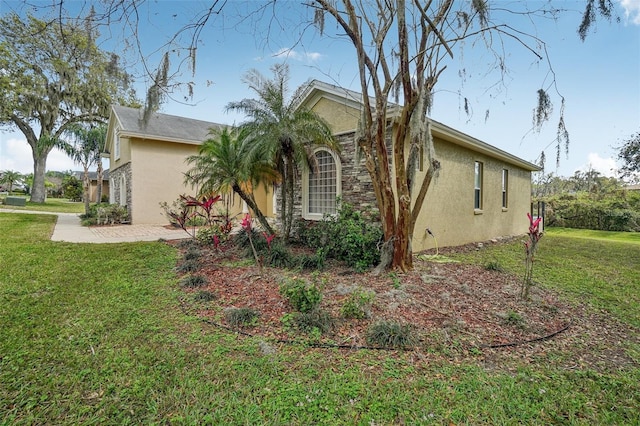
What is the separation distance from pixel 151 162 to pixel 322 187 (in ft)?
30.3

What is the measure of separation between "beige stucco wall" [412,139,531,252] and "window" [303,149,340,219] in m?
2.29

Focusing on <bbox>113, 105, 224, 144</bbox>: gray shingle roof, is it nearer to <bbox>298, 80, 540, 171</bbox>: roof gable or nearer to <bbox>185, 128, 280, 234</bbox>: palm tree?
<bbox>185, 128, 280, 234</bbox>: palm tree

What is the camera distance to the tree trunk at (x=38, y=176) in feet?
73.3

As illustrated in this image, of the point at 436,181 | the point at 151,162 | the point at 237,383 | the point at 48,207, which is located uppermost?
the point at 151,162

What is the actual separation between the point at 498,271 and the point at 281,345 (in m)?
5.36

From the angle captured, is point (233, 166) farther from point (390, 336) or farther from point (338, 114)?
point (390, 336)

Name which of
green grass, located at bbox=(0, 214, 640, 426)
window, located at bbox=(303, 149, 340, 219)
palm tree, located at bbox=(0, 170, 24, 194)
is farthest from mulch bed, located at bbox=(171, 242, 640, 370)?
palm tree, located at bbox=(0, 170, 24, 194)

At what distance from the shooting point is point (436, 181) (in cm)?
652

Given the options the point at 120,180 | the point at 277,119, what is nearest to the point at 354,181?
the point at 277,119

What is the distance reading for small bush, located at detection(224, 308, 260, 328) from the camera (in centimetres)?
368

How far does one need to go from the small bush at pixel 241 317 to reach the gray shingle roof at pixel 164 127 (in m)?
9.95

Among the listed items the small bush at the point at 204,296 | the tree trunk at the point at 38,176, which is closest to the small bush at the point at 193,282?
the small bush at the point at 204,296

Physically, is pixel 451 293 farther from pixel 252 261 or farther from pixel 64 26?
pixel 64 26

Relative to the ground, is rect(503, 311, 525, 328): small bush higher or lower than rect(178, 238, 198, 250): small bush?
lower
